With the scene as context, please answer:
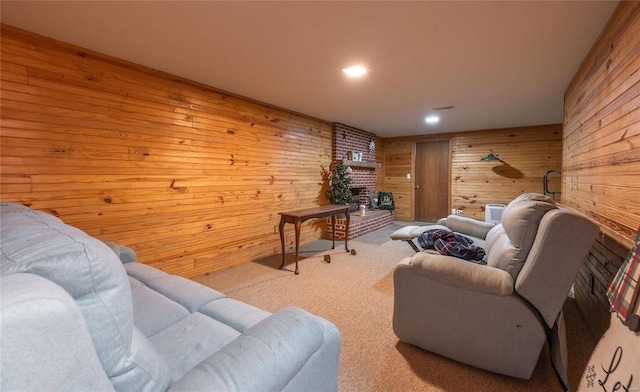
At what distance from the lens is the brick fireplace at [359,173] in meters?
5.20

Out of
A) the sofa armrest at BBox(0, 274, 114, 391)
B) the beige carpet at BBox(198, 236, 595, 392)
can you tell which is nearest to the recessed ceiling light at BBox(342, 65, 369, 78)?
the beige carpet at BBox(198, 236, 595, 392)

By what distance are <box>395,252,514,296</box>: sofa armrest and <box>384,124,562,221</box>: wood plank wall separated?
5135mm

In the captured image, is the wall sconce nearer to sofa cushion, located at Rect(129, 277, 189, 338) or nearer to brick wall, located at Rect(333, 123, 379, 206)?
brick wall, located at Rect(333, 123, 379, 206)

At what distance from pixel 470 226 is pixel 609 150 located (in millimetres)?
1600

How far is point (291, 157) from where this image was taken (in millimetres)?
4445

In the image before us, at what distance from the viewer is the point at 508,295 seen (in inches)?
61.2

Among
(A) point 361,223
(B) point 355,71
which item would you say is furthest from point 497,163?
(B) point 355,71

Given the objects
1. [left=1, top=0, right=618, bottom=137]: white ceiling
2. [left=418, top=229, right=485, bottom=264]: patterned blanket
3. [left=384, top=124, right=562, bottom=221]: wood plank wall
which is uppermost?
[left=1, top=0, right=618, bottom=137]: white ceiling

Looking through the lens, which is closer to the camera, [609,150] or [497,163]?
[609,150]

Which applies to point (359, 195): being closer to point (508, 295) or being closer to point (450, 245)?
point (450, 245)

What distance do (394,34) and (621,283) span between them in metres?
1.96

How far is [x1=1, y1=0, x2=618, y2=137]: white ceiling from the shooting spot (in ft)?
5.82

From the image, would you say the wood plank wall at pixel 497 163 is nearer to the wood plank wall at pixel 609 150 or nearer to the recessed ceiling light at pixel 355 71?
the wood plank wall at pixel 609 150

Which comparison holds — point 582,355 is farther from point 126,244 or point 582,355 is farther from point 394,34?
point 126,244
